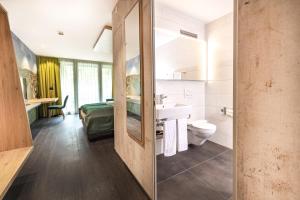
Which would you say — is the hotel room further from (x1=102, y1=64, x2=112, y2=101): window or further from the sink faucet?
(x1=102, y1=64, x2=112, y2=101): window

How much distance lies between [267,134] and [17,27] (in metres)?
4.67

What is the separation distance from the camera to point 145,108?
154 centimetres

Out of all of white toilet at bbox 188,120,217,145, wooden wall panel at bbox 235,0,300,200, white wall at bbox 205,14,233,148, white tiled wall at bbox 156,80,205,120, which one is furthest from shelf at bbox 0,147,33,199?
white wall at bbox 205,14,233,148

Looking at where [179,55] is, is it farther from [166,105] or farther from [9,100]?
[9,100]

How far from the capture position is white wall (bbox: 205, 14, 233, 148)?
2.69m

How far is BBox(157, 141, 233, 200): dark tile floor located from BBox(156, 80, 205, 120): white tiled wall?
0.87 meters

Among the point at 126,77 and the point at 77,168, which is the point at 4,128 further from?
the point at 126,77

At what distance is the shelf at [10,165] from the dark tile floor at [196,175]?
1354 millimetres

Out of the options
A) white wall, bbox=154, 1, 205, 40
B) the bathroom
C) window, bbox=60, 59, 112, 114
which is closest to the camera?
the bathroom

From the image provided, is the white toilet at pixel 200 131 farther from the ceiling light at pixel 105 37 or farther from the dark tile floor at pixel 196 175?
the ceiling light at pixel 105 37

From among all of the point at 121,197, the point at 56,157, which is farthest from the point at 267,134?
the point at 56,157

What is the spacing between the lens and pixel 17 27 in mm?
3186

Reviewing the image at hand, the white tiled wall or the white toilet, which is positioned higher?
the white tiled wall

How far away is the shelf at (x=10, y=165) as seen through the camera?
3.44ft
